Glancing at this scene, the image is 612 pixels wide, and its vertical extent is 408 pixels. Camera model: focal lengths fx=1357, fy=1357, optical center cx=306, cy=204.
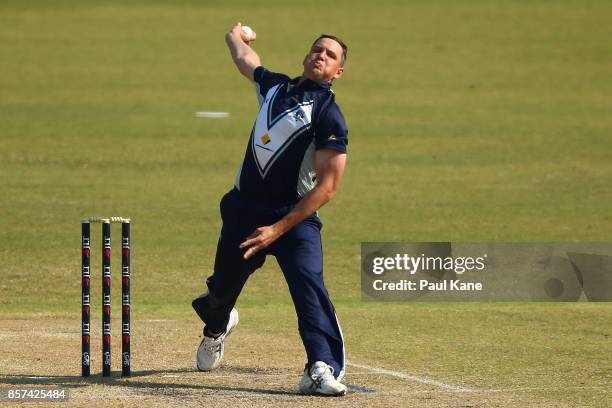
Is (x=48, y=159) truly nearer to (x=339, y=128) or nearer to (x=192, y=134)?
(x=192, y=134)

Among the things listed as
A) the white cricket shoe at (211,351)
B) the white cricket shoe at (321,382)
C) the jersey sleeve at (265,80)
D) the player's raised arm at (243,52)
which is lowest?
the white cricket shoe at (321,382)

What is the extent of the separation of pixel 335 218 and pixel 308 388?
11885 mm

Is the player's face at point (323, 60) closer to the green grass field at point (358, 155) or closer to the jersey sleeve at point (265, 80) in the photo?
the jersey sleeve at point (265, 80)

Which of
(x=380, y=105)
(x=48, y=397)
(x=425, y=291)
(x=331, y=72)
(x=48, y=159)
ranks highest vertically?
(x=380, y=105)

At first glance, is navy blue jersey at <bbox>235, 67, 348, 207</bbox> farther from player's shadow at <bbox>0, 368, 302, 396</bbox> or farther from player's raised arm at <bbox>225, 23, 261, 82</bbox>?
player's shadow at <bbox>0, 368, 302, 396</bbox>

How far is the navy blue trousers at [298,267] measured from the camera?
352 inches

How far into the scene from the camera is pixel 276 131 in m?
9.00

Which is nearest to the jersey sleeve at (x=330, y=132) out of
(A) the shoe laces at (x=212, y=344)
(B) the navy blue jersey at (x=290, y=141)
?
(B) the navy blue jersey at (x=290, y=141)

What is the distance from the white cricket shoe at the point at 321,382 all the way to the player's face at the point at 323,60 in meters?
1.92

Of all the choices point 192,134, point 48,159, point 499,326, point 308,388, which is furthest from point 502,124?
point 308,388

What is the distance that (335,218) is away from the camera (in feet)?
68.0

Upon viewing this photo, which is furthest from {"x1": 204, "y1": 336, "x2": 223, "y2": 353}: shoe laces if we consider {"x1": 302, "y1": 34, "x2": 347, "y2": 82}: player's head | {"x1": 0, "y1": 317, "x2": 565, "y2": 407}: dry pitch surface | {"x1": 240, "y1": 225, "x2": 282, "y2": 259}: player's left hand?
{"x1": 302, "y1": 34, "x2": 347, "y2": 82}: player's head

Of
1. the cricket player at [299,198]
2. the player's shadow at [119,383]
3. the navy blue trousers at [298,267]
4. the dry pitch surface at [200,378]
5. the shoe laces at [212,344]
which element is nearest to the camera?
the dry pitch surface at [200,378]

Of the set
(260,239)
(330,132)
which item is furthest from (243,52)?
(260,239)
